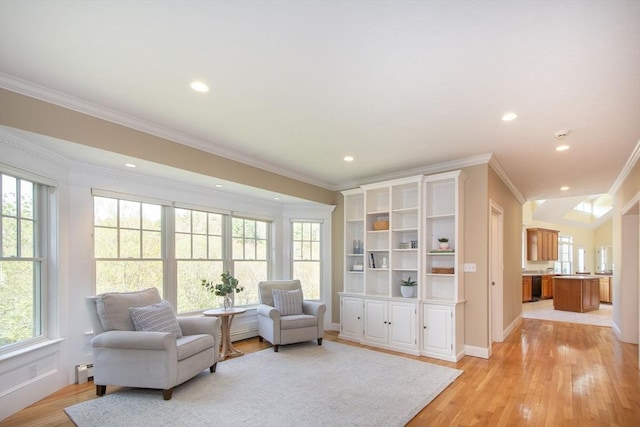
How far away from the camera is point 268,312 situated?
489 centimetres

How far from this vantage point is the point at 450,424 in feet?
9.20

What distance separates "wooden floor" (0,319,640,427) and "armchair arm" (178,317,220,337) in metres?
0.73

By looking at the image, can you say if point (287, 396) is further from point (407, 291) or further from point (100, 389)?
point (407, 291)

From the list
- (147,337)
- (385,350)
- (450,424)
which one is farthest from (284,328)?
(450,424)

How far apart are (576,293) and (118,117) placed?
1000cm

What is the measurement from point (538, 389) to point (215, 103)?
4.19 meters

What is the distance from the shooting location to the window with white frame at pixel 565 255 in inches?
487

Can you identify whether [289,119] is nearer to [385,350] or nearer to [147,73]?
[147,73]

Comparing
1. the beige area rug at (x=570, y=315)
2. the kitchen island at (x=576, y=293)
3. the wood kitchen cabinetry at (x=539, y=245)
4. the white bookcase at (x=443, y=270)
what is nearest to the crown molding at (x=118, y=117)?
the white bookcase at (x=443, y=270)

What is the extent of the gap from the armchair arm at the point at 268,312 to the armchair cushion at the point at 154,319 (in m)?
1.34

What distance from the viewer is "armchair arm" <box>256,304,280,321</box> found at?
188 inches

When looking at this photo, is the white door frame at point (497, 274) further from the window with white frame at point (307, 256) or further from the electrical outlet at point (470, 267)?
the window with white frame at point (307, 256)

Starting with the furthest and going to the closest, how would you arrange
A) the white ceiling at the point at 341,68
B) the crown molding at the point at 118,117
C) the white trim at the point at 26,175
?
the white trim at the point at 26,175
the crown molding at the point at 118,117
the white ceiling at the point at 341,68

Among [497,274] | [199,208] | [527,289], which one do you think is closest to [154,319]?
[199,208]
